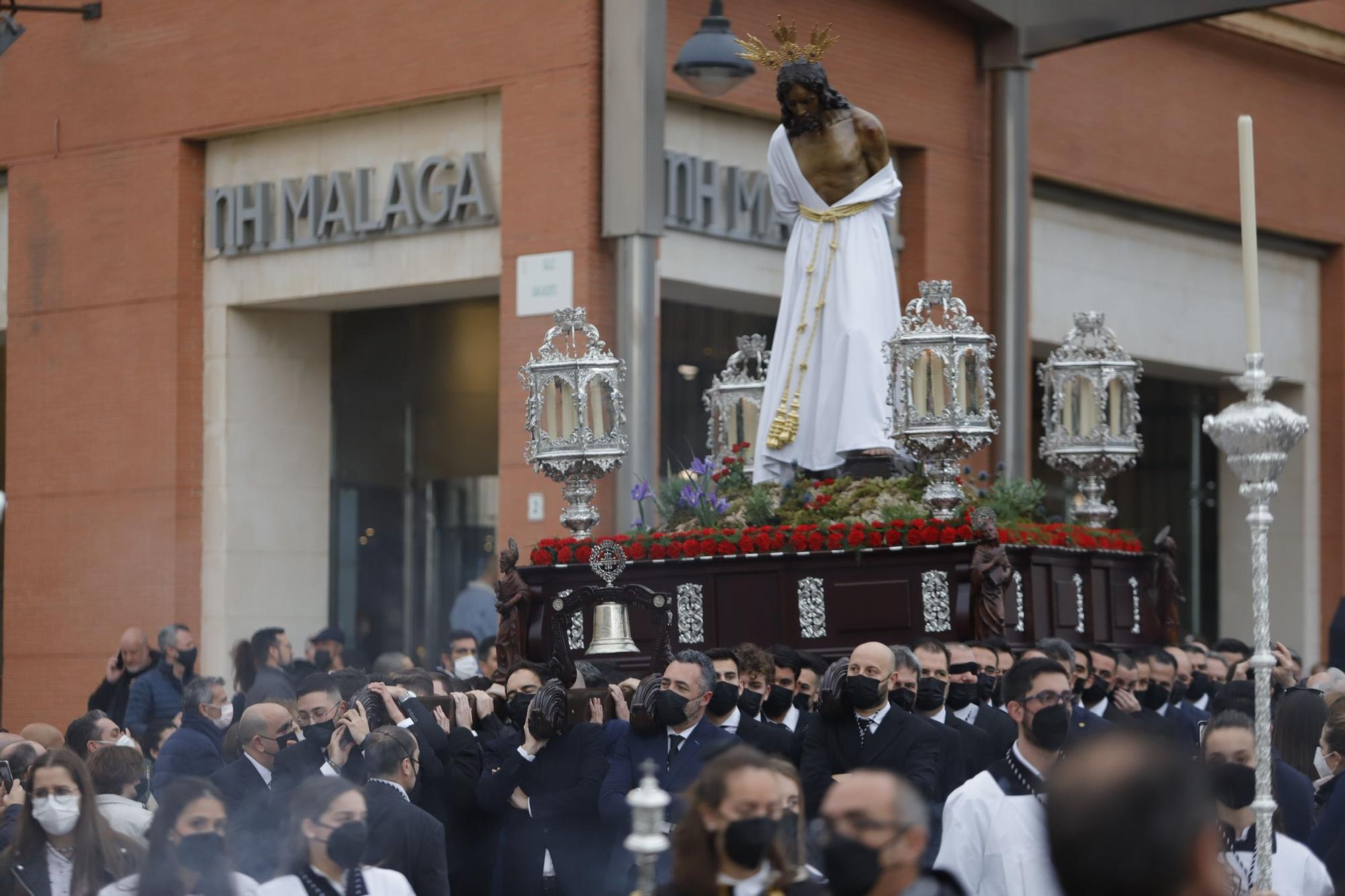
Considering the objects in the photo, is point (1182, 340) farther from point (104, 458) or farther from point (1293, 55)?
point (104, 458)

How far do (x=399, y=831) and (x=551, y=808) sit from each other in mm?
1556

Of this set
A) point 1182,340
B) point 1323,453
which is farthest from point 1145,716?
point 1323,453

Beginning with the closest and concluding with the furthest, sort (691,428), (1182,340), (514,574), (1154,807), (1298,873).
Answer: (1154,807) → (1298,873) → (514,574) → (691,428) → (1182,340)

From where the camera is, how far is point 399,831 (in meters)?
7.39

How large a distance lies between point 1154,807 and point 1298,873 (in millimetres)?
2952

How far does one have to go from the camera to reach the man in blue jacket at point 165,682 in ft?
48.4

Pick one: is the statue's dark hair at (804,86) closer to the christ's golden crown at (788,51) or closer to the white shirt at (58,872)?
the christ's golden crown at (788,51)

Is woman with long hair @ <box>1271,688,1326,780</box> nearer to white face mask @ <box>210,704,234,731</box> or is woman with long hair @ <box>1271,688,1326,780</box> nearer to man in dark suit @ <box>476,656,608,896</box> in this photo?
man in dark suit @ <box>476,656,608,896</box>

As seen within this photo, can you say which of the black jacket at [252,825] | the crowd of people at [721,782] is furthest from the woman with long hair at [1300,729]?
the black jacket at [252,825]

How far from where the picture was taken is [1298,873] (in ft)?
19.8

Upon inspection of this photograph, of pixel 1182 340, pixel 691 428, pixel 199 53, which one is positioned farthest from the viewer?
pixel 1182 340

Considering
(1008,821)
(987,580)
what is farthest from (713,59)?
(1008,821)

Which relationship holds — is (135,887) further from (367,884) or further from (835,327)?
(835,327)

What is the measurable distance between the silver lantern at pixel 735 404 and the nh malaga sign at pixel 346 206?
12.2 ft
